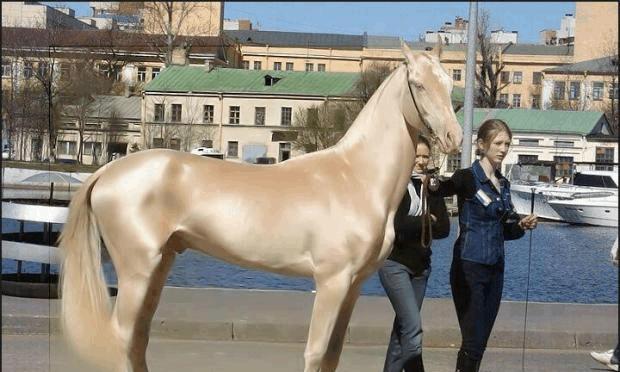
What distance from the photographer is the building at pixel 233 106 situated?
12.9m

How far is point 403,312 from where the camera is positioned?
21.9 ft

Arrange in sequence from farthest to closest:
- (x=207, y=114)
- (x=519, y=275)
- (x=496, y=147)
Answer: (x=519, y=275) → (x=207, y=114) → (x=496, y=147)

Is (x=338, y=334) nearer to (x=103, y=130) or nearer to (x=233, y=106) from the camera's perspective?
(x=103, y=130)

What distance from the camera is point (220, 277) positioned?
16672 mm

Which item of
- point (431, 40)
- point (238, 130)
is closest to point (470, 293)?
point (431, 40)

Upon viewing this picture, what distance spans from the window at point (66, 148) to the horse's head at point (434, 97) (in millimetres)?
8313

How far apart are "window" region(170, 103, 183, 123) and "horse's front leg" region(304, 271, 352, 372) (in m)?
8.45

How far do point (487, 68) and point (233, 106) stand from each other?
6.90 m

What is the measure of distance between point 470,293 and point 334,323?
65.1 inches

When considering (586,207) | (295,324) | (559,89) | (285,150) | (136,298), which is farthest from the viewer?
(586,207)

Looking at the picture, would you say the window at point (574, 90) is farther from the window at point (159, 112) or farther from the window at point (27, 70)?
the window at point (27, 70)

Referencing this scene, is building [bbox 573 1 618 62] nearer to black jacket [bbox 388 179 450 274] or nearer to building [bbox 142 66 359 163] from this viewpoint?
black jacket [bbox 388 179 450 274]

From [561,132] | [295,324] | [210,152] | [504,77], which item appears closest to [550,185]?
[561,132]

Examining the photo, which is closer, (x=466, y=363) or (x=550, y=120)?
(x=466, y=363)
